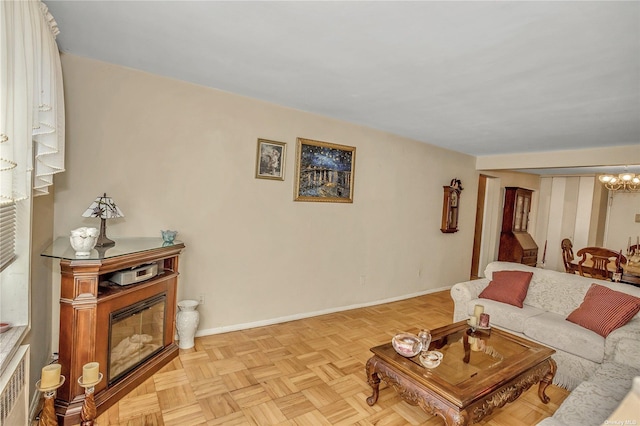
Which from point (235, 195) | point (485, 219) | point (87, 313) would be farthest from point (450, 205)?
point (87, 313)

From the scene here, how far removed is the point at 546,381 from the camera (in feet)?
7.36

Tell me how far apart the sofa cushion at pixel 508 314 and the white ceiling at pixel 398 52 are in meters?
1.84

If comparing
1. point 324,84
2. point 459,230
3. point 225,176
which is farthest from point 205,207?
point 459,230

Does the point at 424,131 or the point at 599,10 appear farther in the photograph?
the point at 424,131

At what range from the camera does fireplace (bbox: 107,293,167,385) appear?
81.4 inches

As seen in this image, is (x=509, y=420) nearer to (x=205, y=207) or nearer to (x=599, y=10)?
(x=599, y=10)

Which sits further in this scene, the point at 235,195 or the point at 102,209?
the point at 235,195

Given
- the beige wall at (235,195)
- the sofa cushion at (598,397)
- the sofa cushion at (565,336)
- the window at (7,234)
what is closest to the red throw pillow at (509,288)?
the sofa cushion at (565,336)

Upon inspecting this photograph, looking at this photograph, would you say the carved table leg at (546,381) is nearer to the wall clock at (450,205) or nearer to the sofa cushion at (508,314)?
the sofa cushion at (508,314)

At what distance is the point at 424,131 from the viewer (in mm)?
4016

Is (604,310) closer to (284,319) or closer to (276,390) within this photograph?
(276,390)

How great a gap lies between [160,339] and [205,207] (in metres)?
1.17

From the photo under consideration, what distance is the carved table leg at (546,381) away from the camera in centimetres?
222

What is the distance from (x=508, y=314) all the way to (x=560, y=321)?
1.27 ft
